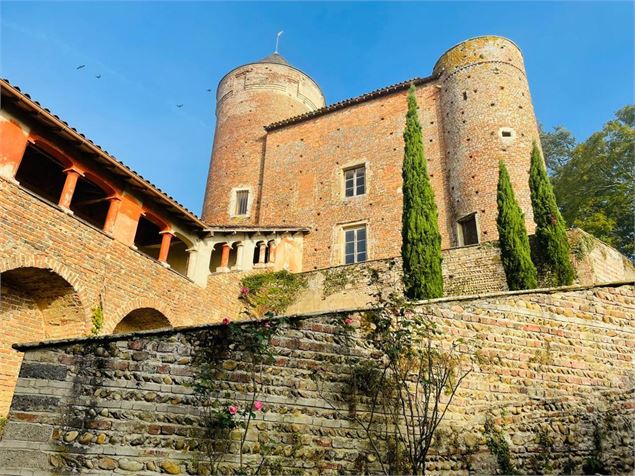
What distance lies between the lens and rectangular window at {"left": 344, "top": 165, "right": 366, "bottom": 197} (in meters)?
19.5

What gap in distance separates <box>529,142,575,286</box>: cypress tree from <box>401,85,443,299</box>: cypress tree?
2.67 metres

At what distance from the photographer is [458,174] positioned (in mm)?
17297

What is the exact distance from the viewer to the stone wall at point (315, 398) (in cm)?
421

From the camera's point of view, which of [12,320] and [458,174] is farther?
[458,174]

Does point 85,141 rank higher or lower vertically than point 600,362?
higher

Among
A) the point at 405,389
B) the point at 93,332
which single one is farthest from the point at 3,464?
the point at 93,332

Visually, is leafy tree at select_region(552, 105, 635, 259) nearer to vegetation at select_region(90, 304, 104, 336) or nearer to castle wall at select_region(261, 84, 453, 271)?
castle wall at select_region(261, 84, 453, 271)

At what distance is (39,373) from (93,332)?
6092mm

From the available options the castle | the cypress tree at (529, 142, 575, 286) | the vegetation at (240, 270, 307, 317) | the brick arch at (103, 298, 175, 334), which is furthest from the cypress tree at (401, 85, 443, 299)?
the brick arch at (103, 298, 175, 334)

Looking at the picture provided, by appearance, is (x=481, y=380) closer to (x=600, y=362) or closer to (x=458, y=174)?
(x=600, y=362)

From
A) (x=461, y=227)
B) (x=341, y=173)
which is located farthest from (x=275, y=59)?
(x=461, y=227)

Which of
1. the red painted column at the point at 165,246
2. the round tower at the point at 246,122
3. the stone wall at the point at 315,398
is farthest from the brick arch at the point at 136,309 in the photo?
the round tower at the point at 246,122

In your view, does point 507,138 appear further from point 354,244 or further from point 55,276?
point 55,276

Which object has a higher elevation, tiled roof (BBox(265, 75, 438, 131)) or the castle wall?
tiled roof (BBox(265, 75, 438, 131))
